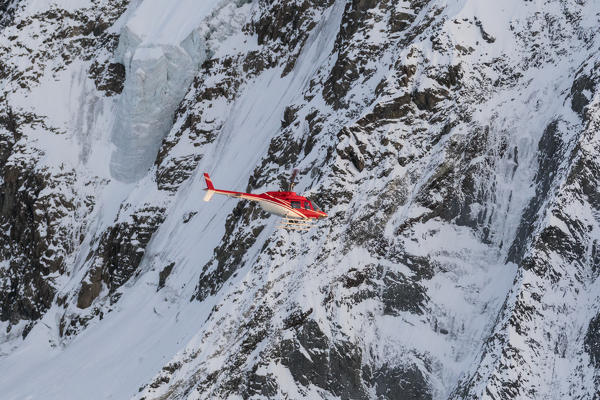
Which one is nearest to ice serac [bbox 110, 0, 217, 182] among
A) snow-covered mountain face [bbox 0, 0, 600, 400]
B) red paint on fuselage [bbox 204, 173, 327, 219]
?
snow-covered mountain face [bbox 0, 0, 600, 400]

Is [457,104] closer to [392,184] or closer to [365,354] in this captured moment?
[392,184]

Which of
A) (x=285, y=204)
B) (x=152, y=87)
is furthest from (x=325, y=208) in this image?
(x=152, y=87)

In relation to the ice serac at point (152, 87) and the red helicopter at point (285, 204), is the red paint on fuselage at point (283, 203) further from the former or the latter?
the ice serac at point (152, 87)

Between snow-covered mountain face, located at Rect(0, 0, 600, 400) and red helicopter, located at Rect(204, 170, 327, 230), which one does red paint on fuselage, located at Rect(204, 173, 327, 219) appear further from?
snow-covered mountain face, located at Rect(0, 0, 600, 400)

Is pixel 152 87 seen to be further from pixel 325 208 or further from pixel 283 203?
pixel 283 203

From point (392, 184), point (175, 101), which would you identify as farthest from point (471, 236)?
point (175, 101)
